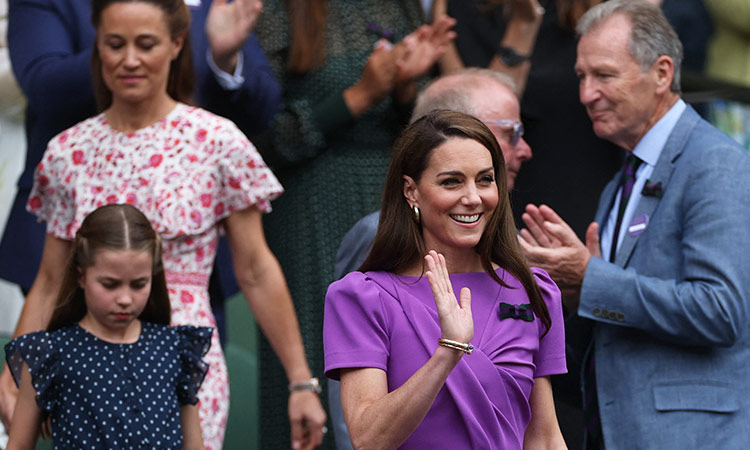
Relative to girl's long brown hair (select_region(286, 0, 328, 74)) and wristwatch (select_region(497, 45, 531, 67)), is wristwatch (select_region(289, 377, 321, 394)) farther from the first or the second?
wristwatch (select_region(497, 45, 531, 67))

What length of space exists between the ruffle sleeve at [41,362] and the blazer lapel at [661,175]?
168 centimetres

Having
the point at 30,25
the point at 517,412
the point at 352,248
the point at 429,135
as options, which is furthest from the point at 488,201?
the point at 30,25

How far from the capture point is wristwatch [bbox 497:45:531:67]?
5.38 metres

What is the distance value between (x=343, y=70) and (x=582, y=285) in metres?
1.64

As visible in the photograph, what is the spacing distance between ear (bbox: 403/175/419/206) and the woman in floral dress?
105 centimetres

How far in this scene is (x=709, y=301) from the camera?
397 cm

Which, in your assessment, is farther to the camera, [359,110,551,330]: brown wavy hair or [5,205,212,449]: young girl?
[5,205,212,449]: young girl

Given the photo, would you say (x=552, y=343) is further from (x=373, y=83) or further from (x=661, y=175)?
(x=373, y=83)

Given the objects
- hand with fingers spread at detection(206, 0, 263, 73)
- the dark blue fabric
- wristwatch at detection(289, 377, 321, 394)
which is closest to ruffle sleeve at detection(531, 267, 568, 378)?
wristwatch at detection(289, 377, 321, 394)

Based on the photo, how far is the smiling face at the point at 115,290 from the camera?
3820mm

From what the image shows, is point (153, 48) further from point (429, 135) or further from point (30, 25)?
point (429, 135)

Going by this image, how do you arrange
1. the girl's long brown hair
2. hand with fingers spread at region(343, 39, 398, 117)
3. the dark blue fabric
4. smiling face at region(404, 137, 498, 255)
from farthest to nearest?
1. the girl's long brown hair
2. hand with fingers spread at region(343, 39, 398, 117)
3. the dark blue fabric
4. smiling face at region(404, 137, 498, 255)

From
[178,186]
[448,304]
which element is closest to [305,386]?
[178,186]

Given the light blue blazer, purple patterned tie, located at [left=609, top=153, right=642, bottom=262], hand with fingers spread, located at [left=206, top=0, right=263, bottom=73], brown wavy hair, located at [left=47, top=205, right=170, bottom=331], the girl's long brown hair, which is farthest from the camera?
the girl's long brown hair
